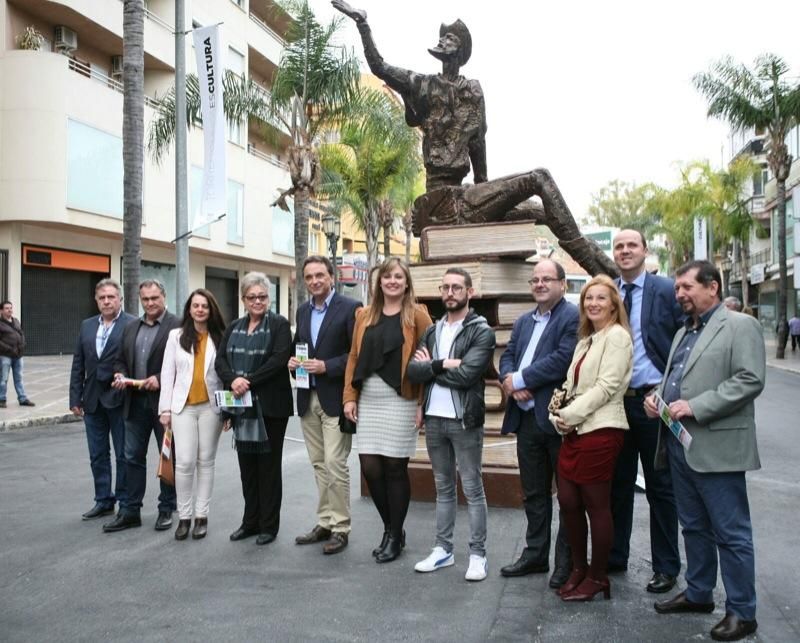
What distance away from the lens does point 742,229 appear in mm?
36156

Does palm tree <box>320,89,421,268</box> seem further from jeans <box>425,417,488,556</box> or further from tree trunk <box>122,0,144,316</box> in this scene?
jeans <box>425,417,488,556</box>

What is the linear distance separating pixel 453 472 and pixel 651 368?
1.35 meters


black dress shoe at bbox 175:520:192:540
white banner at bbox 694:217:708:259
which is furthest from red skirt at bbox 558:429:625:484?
white banner at bbox 694:217:708:259

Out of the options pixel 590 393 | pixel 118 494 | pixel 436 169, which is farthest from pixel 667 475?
pixel 118 494

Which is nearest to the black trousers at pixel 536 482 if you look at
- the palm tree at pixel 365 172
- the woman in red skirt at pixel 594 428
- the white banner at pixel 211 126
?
the woman in red skirt at pixel 594 428

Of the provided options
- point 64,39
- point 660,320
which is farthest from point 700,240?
point 660,320

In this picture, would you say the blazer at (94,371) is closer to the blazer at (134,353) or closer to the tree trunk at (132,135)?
the blazer at (134,353)

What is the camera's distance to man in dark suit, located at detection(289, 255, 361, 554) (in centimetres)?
522

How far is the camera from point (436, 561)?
15.4 feet

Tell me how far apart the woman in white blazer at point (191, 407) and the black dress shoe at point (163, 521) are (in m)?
0.17

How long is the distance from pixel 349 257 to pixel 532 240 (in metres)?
39.4

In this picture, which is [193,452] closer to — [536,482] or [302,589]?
[302,589]

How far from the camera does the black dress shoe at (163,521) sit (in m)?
5.77

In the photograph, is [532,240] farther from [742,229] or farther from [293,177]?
[742,229]
